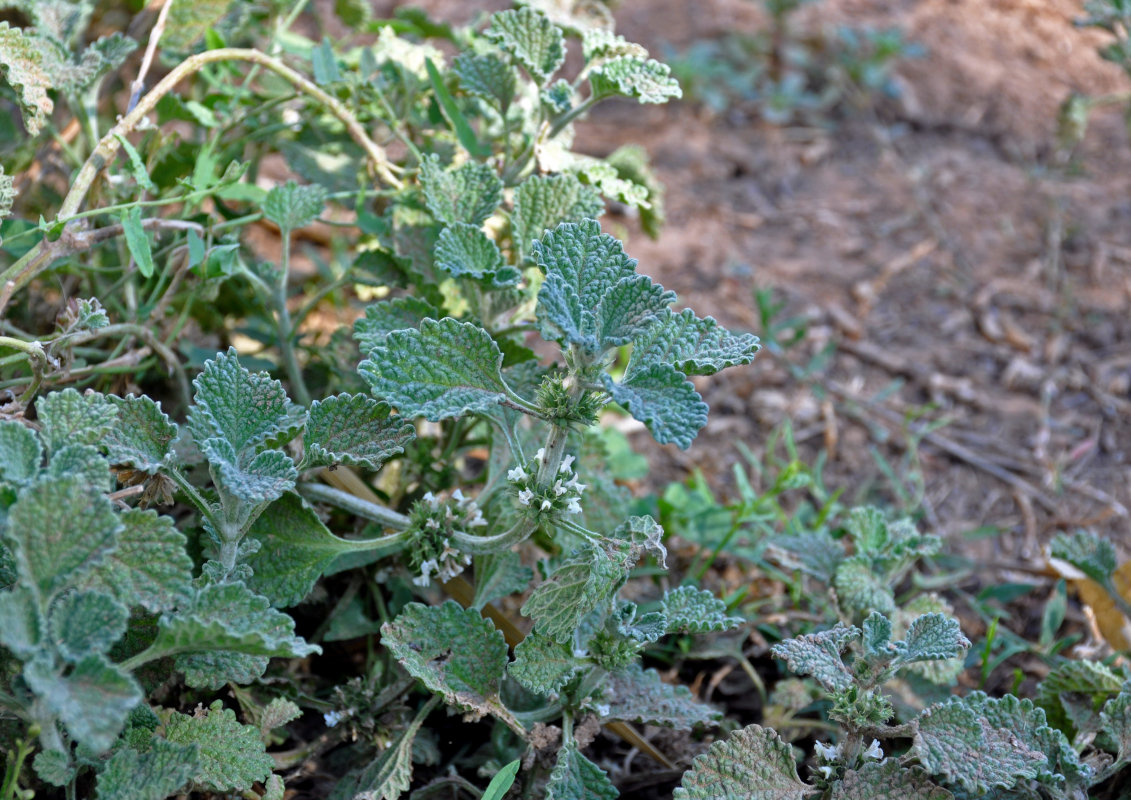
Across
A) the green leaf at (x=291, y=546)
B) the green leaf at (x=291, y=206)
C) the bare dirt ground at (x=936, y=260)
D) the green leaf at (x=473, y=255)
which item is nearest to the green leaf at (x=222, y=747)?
the green leaf at (x=291, y=546)

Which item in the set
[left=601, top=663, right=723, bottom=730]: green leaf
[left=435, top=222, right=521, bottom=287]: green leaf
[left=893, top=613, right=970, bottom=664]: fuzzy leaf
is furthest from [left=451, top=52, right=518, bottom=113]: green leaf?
[left=893, top=613, right=970, bottom=664]: fuzzy leaf

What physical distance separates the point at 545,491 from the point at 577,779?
0.43m

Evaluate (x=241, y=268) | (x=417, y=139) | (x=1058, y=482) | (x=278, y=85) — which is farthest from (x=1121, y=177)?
(x=241, y=268)

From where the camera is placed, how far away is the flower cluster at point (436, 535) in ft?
4.84

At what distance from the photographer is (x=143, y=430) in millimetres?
1383

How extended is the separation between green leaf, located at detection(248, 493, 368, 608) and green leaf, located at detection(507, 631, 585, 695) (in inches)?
12.1

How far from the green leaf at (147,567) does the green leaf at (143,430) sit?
0.15m

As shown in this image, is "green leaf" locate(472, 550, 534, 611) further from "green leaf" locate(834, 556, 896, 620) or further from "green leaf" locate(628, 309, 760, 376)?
"green leaf" locate(834, 556, 896, 620)

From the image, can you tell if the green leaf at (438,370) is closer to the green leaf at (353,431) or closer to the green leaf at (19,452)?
the green leaf at (353,431)

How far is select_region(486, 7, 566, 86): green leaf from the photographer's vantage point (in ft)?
5.34

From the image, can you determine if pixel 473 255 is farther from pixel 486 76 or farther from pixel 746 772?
pixel 746 772

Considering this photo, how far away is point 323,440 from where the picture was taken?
1.42 meters

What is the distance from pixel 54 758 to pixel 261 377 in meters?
0.56

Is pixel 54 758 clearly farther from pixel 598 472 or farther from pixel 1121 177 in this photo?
pixel 1121 177
